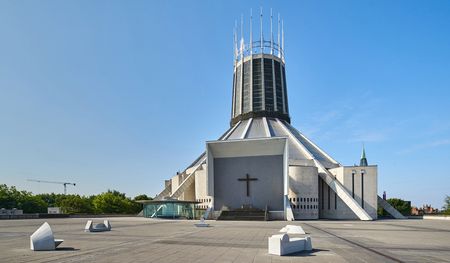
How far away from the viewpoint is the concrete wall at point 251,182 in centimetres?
4019

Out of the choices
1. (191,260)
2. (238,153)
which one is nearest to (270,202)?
(238,153)

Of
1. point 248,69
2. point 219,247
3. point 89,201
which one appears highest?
point 248,69

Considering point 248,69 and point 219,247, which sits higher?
point 248,69

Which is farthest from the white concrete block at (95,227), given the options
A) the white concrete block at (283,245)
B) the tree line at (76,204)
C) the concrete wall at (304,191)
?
the tree line at (76,204)

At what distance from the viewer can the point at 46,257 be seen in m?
9.34

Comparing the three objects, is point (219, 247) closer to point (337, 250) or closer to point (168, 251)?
point (168, 251)

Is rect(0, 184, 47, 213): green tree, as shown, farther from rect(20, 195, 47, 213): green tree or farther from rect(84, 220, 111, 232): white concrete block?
rect(84, 220, 111, 232): white concrete block

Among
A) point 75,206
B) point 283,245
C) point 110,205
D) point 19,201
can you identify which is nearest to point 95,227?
point 283,245

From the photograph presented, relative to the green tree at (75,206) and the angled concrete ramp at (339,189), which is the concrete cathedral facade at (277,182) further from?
the green tree at (75,206)

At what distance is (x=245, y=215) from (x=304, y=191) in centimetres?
780

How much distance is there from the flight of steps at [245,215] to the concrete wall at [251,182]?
2992 mm

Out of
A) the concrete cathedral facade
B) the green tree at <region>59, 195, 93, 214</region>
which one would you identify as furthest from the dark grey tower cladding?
the green tree at <region>59, 195, 93, 214</region>

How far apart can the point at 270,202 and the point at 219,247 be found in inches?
1147

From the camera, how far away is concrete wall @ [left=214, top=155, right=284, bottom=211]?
40188mm
